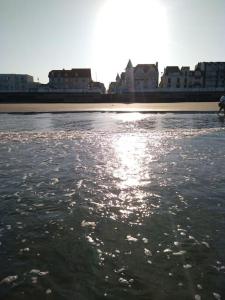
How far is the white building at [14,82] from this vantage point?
507 feet

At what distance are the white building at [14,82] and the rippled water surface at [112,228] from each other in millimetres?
151276

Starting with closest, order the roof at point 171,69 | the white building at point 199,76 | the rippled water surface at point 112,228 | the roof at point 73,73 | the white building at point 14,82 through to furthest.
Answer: the rippled water surface at point 112,228 → the white building at point 199,76 → the roof at point 171,69 → the roof at point 73,73 → the white building at point 14,82

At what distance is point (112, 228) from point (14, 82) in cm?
16266

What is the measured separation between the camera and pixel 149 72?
117250 mm

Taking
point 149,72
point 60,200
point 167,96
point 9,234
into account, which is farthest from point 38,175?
point 149,72


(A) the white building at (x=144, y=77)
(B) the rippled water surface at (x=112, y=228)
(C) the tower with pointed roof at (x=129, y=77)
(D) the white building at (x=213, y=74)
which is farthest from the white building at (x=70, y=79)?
(B) the rippled water surface at (x=112, y=228)

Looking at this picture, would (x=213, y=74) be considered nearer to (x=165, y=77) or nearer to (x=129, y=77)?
(x=165, y=77)

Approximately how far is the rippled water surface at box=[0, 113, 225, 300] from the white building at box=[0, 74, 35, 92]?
151 m

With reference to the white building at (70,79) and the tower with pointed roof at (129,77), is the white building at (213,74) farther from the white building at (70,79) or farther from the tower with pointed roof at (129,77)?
the white building at (70,79)

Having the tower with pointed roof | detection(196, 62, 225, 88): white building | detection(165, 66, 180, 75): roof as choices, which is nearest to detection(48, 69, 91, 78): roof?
the tower with pointed roof

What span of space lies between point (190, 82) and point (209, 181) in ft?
381

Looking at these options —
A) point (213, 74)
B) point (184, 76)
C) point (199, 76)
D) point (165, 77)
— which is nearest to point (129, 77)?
point (165, 77)

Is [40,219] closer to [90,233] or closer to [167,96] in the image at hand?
[90,233]

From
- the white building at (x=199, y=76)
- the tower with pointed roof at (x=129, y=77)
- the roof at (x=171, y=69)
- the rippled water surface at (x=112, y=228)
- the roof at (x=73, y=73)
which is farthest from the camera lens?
the roof at (x=73, y=73)
